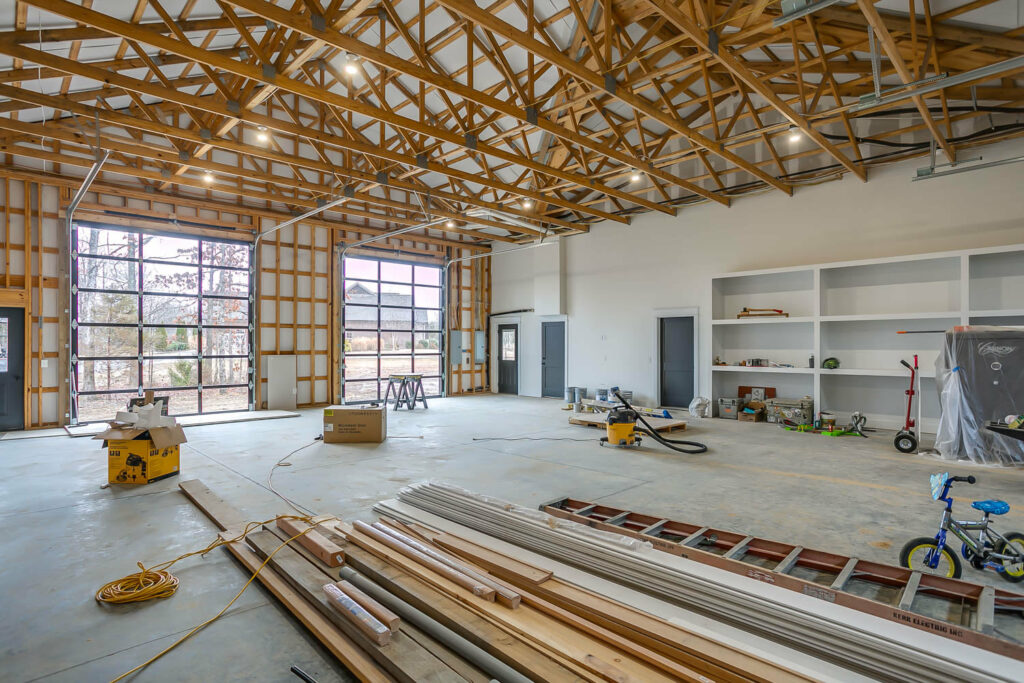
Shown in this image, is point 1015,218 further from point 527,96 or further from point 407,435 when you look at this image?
point 407,435

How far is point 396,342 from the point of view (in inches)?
576

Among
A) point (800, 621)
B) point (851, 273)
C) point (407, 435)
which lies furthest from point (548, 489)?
point (851, 273)

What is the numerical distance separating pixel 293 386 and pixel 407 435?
4.98 meters

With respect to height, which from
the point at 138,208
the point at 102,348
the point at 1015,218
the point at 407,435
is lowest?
the point at 407,435

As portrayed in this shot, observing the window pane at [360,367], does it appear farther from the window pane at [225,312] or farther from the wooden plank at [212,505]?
the wooden plank at [212,505]

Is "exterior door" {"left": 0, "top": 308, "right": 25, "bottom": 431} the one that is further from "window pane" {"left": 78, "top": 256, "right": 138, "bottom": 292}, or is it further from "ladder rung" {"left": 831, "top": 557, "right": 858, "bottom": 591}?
"ladder rung" {"left": 831, "top": 557, "right": 858, "bottom": 591}

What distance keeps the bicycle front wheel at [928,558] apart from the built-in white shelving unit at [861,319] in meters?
6.11

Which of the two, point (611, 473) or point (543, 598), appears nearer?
point (543, 598)

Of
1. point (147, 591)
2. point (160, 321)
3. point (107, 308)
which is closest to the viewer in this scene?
point (147, 591)

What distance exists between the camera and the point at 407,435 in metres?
8.80

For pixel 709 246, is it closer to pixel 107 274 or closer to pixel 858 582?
pixel 858 582

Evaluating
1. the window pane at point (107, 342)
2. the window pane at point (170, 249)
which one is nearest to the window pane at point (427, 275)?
the window pane at point (170, 249)

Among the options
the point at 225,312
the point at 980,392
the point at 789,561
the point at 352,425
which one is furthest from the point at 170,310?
the point at 980,392

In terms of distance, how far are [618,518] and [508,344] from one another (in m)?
12.3
